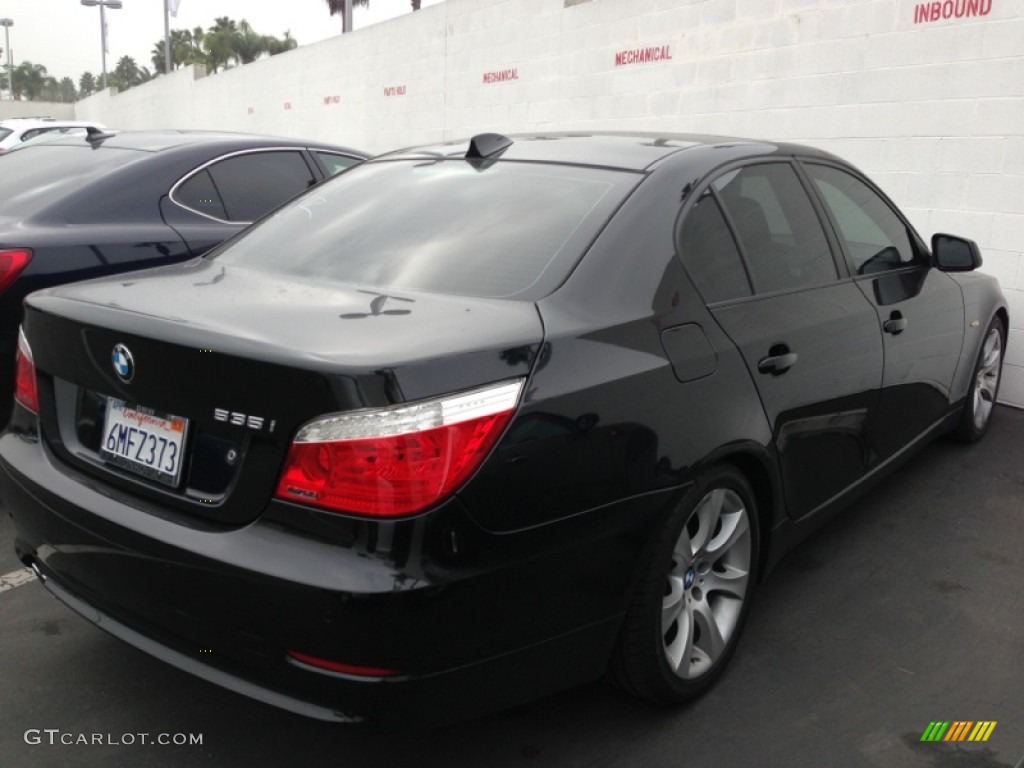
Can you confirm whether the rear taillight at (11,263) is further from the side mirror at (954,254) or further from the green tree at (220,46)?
the green tree at (220,46)

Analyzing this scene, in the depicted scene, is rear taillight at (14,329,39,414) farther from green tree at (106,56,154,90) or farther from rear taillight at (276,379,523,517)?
green tree at (106,56,154,90)

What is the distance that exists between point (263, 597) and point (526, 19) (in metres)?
10.4

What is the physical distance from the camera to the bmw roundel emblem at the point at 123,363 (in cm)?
224

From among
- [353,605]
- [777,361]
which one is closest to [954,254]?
[777,361]

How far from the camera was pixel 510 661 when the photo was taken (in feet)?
7.07

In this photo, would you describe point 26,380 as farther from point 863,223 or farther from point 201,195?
point 863,223

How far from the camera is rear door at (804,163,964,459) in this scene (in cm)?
364

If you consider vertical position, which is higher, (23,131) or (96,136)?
(23,131)

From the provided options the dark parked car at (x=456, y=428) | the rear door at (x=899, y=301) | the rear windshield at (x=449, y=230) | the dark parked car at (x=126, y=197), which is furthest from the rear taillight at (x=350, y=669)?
the dark parked car at (x=126, y=197)

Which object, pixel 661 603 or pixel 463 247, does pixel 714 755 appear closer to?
pixel 661 603

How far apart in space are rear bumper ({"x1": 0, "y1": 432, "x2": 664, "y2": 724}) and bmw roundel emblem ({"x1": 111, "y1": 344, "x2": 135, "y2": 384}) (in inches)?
11.7

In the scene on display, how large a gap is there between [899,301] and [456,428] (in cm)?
247

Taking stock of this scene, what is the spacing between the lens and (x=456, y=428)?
1975 millimetres

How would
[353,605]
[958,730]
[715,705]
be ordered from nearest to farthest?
[353,605] → [958,730] → [715,705]
